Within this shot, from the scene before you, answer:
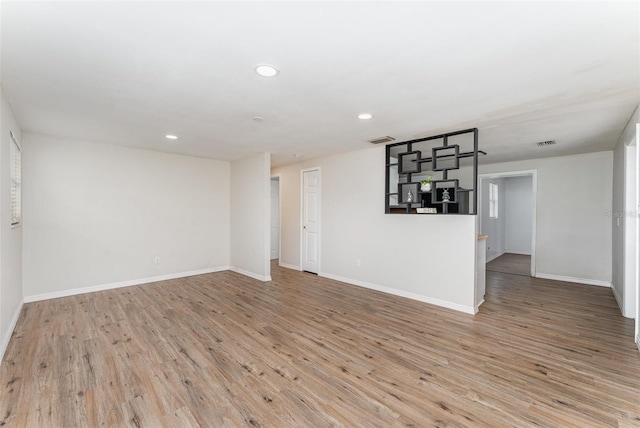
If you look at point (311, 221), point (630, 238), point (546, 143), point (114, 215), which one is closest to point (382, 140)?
point (311, 221)

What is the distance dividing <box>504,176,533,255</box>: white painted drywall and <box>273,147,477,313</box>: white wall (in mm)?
6467

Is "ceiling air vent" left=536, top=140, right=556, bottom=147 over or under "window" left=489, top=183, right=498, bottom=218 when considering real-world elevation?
over

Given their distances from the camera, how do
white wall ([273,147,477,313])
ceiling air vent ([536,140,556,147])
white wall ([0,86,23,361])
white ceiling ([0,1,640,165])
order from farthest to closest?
1. ceiling air vent ([536,140,556,147])
2. white wall ([273,147,477,313])
3. white wall ([0,86,23,361])
4. white ceiling ([0,1,640,165])

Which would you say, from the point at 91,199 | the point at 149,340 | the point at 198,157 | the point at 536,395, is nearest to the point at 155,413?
the point at 149,340

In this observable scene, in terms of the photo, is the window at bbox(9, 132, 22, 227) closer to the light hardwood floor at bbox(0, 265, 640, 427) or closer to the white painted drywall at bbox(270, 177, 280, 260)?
the light hardwood floor at bbox(0, 265, 640, 427)

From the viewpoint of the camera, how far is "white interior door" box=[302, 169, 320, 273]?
5980 millimetres

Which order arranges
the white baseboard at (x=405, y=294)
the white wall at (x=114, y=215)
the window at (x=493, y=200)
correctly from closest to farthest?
the white baseboard at (x=405, y=294)
the white wall at (x=114, y=215)
the window at (x=493, y=200)

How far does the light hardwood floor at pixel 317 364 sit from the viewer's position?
75.7 inches

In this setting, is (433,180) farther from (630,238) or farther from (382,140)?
(630,238)

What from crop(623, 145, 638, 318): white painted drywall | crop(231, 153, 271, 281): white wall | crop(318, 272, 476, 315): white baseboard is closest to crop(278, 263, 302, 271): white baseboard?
crop(318, 272, 476, 315): white baseboard

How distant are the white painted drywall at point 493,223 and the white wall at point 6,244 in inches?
323

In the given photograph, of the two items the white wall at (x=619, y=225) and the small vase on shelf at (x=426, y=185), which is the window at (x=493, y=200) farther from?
the small vase on shelf at (x=426, y=185)

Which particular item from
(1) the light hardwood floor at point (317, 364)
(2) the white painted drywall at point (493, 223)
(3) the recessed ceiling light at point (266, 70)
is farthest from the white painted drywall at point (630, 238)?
(3) the recessed ceiling light at point (266, 70)

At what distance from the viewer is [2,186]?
279cm
